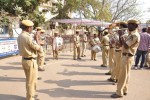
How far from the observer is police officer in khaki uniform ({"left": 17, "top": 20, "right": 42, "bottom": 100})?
671 centimetres

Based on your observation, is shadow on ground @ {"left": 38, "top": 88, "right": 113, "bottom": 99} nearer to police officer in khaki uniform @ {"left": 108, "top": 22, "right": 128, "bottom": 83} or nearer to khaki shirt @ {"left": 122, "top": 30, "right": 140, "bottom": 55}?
police officer in khaki uniform @ {"left": 108, "top": 22, "right": 128, "bottom": 83}

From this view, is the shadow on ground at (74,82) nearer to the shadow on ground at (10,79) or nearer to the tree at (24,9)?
the shadow on ground at (10,79)

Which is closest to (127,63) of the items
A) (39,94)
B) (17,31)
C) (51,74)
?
(39,94)

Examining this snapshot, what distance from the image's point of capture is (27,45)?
6.75 metres

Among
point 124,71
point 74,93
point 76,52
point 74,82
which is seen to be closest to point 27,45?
point 74,93

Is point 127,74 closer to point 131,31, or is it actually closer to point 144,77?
point 131,31

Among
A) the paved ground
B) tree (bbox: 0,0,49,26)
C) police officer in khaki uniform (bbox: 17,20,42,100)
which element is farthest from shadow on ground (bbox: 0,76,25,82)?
tree (bbox: 0,0,49,26)

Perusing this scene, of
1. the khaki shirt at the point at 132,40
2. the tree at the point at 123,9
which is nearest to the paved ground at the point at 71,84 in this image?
the khaki shirt at the point at 132,40

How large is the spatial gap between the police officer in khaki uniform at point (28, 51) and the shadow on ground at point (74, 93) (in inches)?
44.5

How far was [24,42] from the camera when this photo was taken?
6723mm

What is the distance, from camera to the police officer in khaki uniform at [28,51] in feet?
22.0

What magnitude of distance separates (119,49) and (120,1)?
125 feet

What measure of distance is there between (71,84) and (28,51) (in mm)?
2934

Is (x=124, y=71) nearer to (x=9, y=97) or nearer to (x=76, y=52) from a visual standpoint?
(x=9, y=97)
